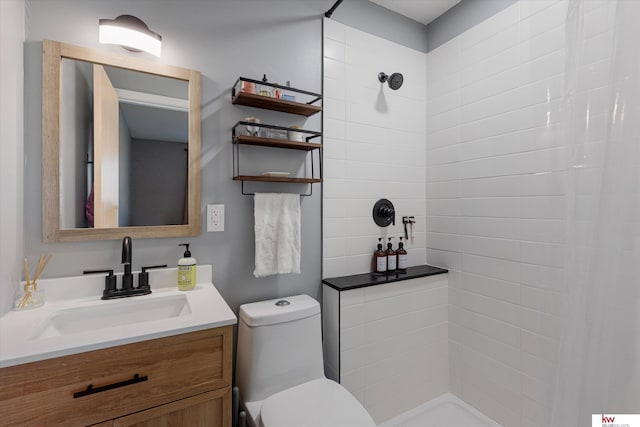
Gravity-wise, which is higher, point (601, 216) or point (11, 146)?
point (11, 146)

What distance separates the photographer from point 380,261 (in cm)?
196

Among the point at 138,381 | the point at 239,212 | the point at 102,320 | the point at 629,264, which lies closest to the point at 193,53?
the point at 239,212

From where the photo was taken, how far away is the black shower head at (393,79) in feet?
6.35

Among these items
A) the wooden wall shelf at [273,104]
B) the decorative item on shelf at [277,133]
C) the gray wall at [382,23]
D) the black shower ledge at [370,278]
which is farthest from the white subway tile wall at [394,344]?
the gray wall at [382,23]

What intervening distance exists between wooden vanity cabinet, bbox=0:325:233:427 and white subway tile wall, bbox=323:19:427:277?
3.01ft

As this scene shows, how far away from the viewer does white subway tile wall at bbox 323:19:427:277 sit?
1.85m

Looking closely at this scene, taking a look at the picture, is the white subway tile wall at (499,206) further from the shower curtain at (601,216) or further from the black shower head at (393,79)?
the shower curtain at (601,216)

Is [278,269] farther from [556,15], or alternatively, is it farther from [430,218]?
[556,15]

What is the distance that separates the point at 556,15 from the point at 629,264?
151 cm

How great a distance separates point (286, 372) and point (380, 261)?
2.87ft

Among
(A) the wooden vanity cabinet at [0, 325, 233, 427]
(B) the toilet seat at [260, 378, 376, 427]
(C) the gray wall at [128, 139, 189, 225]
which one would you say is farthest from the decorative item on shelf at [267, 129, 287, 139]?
(B) the toilet seat at [260, 378, 376, 427]

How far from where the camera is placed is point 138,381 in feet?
3.07

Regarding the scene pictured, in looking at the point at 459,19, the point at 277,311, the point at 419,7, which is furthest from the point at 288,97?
the point at 459,19
